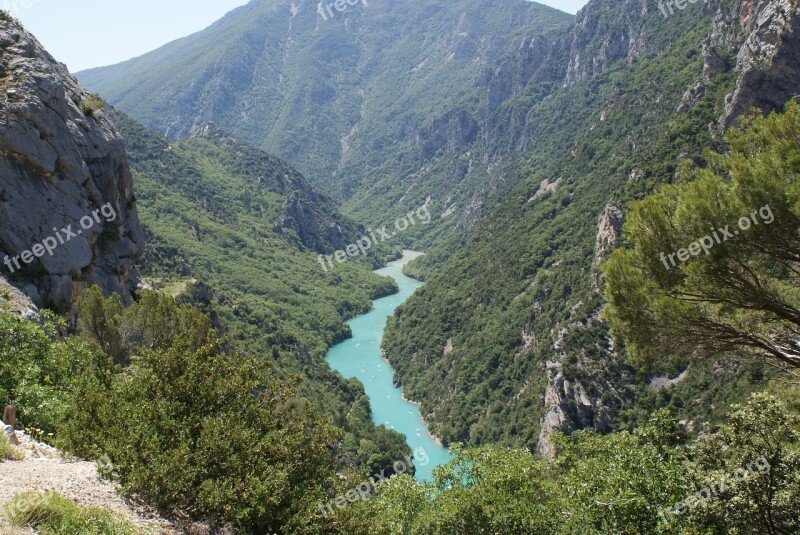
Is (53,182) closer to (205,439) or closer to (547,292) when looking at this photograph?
(205,439)

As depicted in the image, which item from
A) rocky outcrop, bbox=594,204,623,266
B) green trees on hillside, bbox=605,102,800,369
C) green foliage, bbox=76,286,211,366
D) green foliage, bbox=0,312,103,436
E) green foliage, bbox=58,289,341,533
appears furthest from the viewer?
rocky outcrop, bbox=594,204,623,266

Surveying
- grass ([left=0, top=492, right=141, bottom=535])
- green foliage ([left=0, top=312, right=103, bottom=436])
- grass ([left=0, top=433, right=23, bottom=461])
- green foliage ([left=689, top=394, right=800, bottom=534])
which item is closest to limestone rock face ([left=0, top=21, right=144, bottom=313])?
green foliage ([left=0, top=312, right=103, bottom=436])


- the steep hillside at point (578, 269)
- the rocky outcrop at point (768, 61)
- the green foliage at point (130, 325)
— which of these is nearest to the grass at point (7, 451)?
the green foliage at point (130, 325)

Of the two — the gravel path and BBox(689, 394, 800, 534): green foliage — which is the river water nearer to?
BBox(689, 394, 800, 534): green foliage

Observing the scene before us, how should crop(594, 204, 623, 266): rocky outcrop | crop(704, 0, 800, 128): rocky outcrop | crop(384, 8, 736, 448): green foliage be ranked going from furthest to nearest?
crop(594, 204, 623, 266): rocky outcrop < crop(384, 8, 736, 448): green foliage < crop(704, 0, 800, 128): rocky outcrop

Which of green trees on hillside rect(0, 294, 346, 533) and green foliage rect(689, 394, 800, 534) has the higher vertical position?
green trees on hillside rect(0, 294, 346, 533)

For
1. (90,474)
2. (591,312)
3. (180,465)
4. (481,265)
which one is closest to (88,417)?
(90,474)
